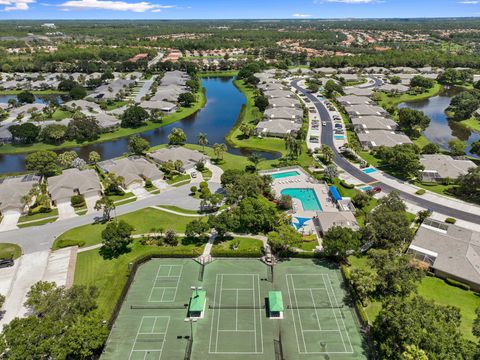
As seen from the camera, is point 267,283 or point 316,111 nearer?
point 267,283

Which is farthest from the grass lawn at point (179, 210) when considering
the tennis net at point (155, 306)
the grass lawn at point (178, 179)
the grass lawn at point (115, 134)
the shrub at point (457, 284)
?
the grass lawn at point (115, 134)

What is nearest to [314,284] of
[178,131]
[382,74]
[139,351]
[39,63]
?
[139,351]

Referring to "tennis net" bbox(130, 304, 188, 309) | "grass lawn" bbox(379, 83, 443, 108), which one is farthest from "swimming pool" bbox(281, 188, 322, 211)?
"grass lawn" bbox(379, 83, 443, 108)

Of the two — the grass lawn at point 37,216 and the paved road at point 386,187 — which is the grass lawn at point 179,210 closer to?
the grass lawn at point 37,216

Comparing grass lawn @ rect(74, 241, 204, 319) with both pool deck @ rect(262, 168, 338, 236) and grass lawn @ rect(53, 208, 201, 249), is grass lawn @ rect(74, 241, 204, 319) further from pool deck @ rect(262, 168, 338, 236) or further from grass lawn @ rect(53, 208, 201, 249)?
pool deck @ rect(262, 168, 338, 236)

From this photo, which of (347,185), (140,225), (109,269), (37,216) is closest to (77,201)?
(37,216)

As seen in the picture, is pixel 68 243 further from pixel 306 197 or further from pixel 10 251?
pixel 306 197

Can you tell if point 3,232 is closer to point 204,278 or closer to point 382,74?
point 204,278
